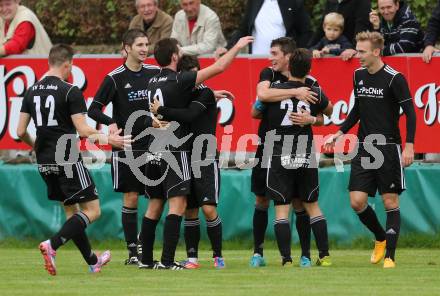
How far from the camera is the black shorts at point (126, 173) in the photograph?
1350 cm

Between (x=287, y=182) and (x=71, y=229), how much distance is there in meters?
2.24

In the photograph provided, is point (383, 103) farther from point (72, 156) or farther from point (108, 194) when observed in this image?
point (108, 194)

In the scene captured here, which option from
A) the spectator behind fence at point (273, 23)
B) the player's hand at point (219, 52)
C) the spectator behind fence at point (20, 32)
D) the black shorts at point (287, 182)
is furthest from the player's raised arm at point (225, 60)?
the spectator behind fence at point (20, 32)

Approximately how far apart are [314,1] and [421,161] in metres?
4.17

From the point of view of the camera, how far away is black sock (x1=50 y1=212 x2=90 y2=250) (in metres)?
12.2

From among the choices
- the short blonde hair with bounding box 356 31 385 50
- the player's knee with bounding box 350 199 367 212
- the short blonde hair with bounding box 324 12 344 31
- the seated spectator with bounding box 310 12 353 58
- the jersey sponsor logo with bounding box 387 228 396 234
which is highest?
the short blonde hair with bounding box 356 31 385 50

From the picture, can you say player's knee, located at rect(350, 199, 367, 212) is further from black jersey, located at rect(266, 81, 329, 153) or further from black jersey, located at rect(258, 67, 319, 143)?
black jersey, located at rect(258, 67, 319, 143)

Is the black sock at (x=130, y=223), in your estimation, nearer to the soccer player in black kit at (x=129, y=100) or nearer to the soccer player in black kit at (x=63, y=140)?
the soccer player in black kit at (x=129, y=100)

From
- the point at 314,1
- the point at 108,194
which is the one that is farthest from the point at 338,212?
the point at 314,1

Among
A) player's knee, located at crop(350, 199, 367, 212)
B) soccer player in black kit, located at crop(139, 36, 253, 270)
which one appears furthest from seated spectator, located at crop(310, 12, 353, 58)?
soccer player in black kit, located at crop(139, 36, 253, 270)

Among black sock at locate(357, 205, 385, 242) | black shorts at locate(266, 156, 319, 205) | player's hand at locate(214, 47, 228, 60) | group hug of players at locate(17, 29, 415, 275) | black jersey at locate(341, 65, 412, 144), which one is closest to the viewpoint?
group hug of players at locate(17, 29, 415, 275)

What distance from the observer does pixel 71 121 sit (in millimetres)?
12469

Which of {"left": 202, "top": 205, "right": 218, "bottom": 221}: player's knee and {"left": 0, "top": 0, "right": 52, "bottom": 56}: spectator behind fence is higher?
{"left": 0, "top": 0, "right": 52, "bottom": 56}: spectator behind fence

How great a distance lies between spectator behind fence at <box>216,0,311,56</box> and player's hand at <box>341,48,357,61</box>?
0.82 meters
